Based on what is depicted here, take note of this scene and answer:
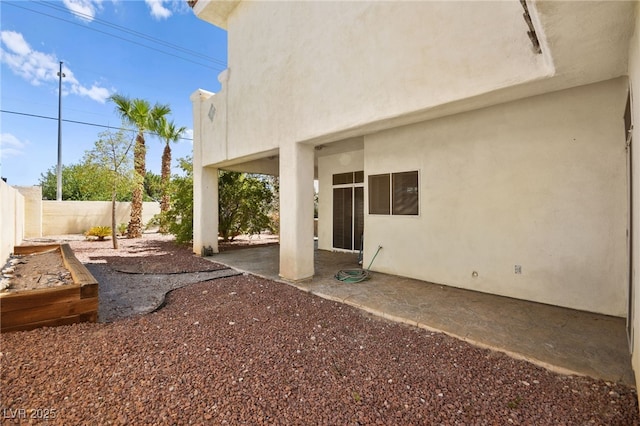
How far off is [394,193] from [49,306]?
597cm

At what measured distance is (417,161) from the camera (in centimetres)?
564

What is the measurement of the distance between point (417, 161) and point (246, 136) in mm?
4112

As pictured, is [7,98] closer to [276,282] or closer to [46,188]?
[46,188]

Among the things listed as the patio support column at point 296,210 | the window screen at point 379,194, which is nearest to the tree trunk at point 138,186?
the patio support column at point 296,210

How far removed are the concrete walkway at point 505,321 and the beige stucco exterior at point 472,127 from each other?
0.32m

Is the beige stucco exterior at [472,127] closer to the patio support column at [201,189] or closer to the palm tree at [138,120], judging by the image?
the patio support column at [201,189]

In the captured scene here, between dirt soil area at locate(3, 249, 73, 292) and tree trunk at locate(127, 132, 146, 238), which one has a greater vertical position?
tree trunk at locate(127, 132, 146, 238)

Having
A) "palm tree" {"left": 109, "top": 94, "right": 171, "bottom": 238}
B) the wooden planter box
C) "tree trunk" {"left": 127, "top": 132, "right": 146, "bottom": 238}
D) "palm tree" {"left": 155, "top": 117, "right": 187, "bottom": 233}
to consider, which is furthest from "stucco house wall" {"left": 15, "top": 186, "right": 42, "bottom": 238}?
the wooden planter box

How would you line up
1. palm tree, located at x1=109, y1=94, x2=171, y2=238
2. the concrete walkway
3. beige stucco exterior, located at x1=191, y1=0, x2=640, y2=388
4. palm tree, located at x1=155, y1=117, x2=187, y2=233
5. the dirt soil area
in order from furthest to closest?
palm tree, located at x1=155, y1=117, x2=187, y2=233 → palm tree, located at x1=109, y1=94, x2=171, y2=238 → the dirt soil area → beige stucco exterior, located at x1=191, y1=0, x2=640, y2=388 → the concrete walkway

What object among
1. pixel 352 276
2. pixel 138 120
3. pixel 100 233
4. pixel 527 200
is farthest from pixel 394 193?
pixel 100 233

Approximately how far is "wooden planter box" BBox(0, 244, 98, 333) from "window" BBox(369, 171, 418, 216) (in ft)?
17.6

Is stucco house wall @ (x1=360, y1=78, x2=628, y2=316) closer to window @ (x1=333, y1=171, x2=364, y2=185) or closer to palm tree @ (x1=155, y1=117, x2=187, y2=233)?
window @ (x1=333, y1=171, x2=364, y2=185)

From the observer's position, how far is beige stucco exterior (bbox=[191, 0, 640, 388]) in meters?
2.94

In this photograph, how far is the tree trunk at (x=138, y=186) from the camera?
11195mm
